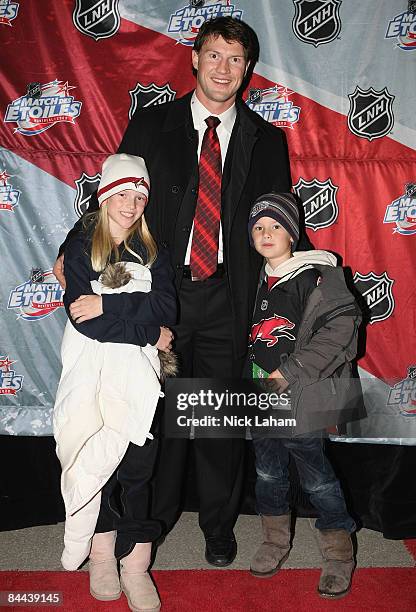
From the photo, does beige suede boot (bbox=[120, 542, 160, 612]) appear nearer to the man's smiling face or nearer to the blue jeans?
the blue jeans

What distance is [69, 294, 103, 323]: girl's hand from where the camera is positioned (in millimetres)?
2152

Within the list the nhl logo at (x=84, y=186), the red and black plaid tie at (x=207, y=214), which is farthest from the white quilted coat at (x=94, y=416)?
the nhl logo at (x=84, y=186)

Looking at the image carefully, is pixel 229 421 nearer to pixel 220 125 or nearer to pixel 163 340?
pixel 163 340

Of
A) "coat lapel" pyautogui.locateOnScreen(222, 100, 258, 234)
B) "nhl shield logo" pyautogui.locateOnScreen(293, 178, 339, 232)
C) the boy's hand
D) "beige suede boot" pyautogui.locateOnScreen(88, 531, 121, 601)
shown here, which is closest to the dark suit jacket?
"coat lapel" pyautogui.locateOnScreen(222, 100, 258, 234)

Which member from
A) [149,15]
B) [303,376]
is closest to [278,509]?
[303,376]

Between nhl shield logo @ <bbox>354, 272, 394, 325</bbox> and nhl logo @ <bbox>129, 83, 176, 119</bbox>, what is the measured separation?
3.87 feet

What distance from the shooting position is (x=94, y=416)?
2182mm

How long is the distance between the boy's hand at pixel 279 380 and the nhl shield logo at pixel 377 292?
3.40 feet

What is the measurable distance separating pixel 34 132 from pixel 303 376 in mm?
1684

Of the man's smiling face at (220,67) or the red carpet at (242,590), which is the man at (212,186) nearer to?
the man's smiling face at (220,67)

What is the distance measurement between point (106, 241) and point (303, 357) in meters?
0.75

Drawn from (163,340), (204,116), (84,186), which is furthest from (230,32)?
A: (163,340)

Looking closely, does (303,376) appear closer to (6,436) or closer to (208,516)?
(208,516)

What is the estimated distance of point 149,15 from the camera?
301cm
